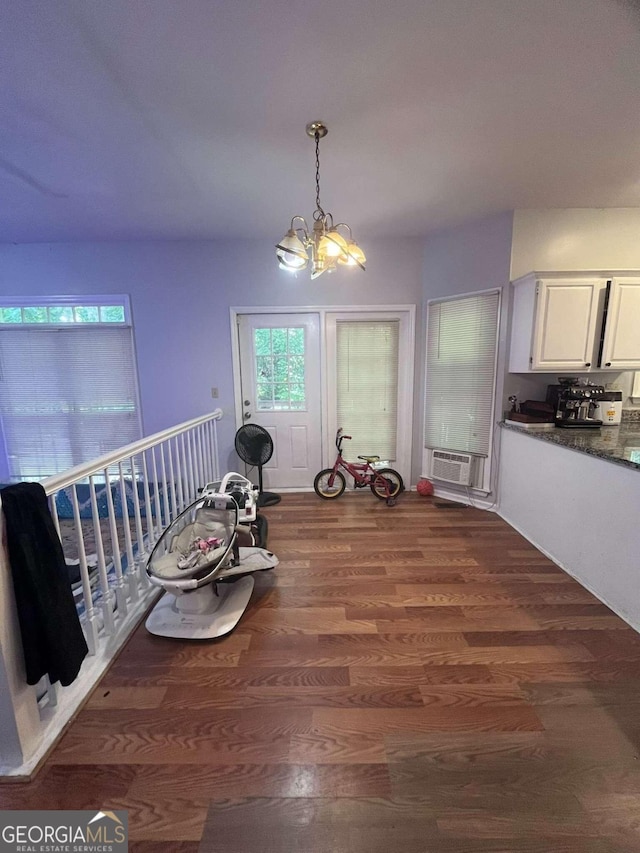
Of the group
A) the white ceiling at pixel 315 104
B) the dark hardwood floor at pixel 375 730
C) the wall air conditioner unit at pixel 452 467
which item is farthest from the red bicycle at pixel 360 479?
the white ceiling at pixel 315 104

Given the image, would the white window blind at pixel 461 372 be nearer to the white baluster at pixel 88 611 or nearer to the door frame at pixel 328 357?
the door frame at pixel 328 357

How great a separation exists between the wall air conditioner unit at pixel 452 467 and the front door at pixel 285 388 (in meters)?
1.29

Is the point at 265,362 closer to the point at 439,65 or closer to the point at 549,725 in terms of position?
the point at 439,65

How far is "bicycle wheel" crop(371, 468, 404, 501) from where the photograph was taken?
3.42 meters

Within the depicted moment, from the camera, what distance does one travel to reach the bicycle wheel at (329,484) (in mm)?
3543

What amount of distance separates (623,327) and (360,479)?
8.37ft

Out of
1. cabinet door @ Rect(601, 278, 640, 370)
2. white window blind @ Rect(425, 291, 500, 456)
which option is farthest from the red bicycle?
cabinet door @ Rect(601, 278, 640, 370)

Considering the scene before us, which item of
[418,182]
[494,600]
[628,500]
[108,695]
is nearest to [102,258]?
[418,182]

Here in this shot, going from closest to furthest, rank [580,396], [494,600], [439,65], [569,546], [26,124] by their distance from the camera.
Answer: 1. [439,65]
2. [26,124]
3. [494,600]
4. [569,546]
5. [580,396]

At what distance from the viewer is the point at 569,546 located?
2.23 meters

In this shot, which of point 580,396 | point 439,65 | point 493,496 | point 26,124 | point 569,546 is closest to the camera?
point 439,65

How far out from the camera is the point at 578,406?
8.77 ft

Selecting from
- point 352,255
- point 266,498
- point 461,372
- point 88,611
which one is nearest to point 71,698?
point 88,611

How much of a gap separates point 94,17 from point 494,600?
129 inches
